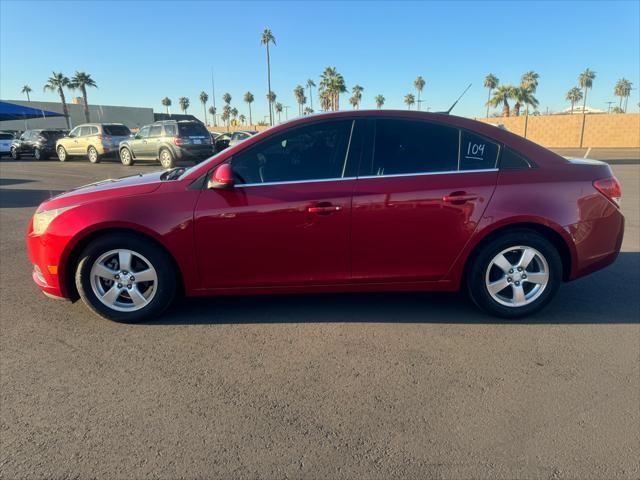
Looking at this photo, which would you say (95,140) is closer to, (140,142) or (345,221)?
(140,142)

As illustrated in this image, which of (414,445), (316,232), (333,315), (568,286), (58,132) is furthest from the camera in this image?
(58,132)

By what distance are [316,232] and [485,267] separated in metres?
1.44

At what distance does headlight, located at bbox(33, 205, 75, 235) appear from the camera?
356 centimetres

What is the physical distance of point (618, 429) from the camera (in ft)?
7.93

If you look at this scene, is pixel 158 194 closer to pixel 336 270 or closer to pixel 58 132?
pixel 336 270

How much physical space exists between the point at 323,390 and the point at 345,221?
1300mm

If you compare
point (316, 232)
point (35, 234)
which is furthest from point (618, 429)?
point (35, 234)

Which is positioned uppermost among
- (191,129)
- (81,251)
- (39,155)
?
(191,129)

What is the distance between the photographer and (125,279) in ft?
11.8

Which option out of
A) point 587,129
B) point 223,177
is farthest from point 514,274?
point 587,129

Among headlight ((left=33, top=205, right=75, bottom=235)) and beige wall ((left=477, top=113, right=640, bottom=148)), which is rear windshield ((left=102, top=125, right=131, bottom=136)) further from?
beige wall ((left=477, top=113, right=640, bottom=148))

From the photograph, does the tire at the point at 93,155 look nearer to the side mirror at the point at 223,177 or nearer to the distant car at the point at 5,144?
the distant car at the point at 5,144

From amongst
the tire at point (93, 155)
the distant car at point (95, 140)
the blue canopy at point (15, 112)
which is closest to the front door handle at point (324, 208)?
the distant car at point (95, 140)

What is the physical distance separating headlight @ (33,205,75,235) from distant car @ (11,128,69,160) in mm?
23749
